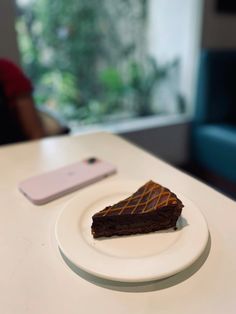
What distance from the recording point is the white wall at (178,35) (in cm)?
252

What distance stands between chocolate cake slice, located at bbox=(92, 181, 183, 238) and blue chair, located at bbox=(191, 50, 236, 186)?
1.65 metres

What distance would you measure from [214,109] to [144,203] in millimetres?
1924

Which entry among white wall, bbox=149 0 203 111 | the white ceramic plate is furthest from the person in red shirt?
white wall, bbox=149 0 203 111

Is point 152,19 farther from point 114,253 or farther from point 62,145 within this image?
point 114,253

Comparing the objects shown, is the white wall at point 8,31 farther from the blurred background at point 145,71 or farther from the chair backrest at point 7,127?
the chair backrest at point 7,127

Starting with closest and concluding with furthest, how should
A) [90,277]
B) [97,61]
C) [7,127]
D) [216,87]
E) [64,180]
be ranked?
[90,277] < [64,180] < [7,127] < [216,87] < [97,61]

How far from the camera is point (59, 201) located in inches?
30.9

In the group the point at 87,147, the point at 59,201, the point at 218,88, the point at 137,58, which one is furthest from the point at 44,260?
the point at 137,58

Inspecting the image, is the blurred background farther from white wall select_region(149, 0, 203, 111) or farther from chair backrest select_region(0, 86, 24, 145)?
chair backrest select_region(0, 86, 24, 145)

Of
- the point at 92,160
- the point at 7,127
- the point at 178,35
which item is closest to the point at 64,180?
the point at 92,160

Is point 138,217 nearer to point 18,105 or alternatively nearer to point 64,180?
point 64,180

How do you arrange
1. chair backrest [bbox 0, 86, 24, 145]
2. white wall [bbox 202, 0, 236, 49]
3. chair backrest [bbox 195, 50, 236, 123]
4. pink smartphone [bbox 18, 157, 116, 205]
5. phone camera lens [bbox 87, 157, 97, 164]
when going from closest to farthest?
1. pink smartphone [bbox 18, 157, 116, 205]
2. phone camera lens [bbox 87, 157, 97, 164]
3. chair backrest [bbox 0, 86, 24, 145]
4. chair backrest [bbox 195, 50, 236, 123]
5. white wall [bbox 202, 0, 236, 49]

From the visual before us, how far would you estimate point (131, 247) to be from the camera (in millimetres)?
576

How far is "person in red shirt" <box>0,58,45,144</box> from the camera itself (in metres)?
A: 1.54
